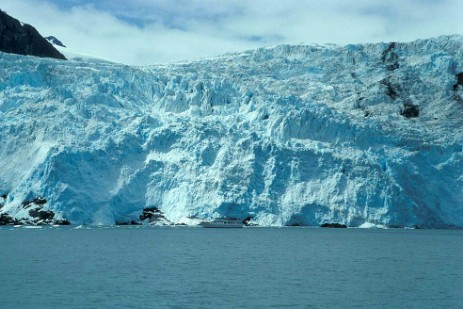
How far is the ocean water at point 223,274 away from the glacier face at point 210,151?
356 inches

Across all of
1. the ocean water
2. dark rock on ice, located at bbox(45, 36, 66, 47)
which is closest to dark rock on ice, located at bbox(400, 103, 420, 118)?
the ocean water

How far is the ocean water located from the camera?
20016 millimetres

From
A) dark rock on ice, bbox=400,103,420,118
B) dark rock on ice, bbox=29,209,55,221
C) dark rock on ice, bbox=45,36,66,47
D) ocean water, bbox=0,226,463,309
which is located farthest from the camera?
dark rock on ice, bbox=45,36,66,47

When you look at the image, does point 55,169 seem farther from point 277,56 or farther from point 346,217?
point 277,56

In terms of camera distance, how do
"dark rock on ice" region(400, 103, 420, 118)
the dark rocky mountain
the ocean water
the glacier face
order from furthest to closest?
the dark rocky mountain, "dark rock on ice" region(400, 103, 420, 118), the glacier face, the ocean water

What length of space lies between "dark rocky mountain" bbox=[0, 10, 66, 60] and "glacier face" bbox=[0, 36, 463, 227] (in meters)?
13.8

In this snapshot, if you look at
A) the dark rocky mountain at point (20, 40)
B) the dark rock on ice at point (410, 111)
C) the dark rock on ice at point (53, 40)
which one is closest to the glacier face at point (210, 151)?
the dark rock on ice at point (410, 111)

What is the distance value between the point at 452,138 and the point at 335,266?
1221 inches

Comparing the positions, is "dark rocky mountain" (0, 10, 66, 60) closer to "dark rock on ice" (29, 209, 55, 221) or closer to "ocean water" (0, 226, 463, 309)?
"dark rock on ice" (29, 209, 55, 221)

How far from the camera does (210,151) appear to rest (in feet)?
171

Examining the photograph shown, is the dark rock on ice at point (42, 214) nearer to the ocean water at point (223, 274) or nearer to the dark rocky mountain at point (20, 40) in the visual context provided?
the ocean water at point (223, 274)

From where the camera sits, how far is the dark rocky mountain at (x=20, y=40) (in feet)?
234

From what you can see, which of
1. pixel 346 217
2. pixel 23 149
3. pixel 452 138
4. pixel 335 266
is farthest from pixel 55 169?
pixel 452 138

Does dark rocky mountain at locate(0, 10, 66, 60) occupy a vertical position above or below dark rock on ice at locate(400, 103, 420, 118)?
above
